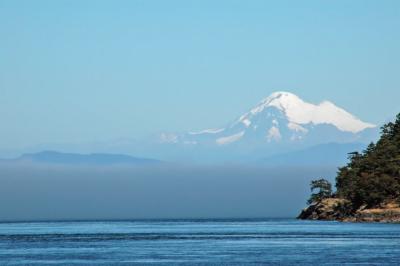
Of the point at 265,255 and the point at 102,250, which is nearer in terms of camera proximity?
the point at 265,255

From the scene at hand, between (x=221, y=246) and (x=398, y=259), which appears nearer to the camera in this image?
(x=398, y=259)

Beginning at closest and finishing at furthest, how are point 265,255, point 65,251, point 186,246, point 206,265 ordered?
point 206,265
point 265,255
point 65,251
point 186,246

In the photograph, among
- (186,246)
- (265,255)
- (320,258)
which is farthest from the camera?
(186,246)

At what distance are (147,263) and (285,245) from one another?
150 ft

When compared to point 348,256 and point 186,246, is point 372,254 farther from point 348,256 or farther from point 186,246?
point 186,246

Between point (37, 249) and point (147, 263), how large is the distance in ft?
147

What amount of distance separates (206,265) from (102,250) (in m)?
41.1

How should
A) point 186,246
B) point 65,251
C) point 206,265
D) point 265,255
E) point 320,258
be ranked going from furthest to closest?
point 186,246 < point 65,251 < point 265,255 < point 320,258 < point 206,265

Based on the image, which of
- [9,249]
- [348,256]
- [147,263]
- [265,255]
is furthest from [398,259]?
[9,249]

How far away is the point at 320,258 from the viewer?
13525 centimetres

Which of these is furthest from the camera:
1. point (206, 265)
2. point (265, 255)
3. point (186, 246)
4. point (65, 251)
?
point (186, 246)

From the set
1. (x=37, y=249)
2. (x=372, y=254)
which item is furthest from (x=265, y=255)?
(x=37, y=249)

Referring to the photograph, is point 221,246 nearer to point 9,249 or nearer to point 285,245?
point 285,245

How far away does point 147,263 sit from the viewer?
131 meters
